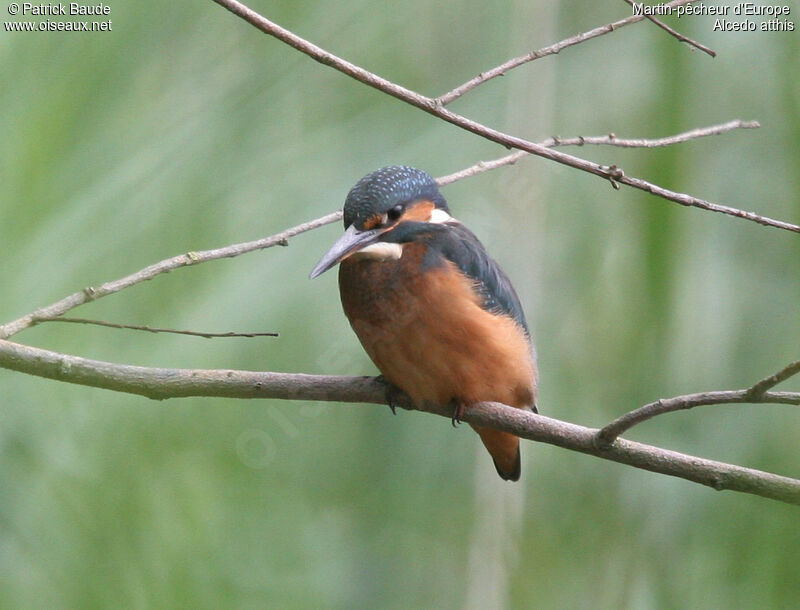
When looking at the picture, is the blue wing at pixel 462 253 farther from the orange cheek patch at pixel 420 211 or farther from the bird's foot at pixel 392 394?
the bird's foot at pixel 392 394

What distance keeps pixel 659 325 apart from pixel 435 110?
2.48 feet

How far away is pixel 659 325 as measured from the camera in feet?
7.00

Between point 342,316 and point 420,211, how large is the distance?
417mm

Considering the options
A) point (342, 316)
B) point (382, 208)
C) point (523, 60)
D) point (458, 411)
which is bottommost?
point (458, 411)

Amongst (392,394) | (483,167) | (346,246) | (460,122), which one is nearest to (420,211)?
(483,167)

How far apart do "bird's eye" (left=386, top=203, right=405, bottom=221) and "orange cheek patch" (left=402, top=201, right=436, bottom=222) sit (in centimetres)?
4

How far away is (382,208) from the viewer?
7.58ft

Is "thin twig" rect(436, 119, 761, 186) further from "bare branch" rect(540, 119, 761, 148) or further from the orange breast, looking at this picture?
the orange breast

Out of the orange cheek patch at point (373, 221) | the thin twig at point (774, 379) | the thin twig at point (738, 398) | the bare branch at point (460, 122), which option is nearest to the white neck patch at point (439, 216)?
the orange cheek patch at point (373, 221)

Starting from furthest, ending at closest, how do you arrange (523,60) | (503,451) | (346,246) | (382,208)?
(503,451)
(382,208)
(346,246)
(523,60)

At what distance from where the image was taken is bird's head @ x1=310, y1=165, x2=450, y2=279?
7.43 ft

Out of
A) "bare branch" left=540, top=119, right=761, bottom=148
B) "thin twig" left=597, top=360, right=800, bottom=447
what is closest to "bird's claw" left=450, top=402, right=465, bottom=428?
"bare branch" left=540, top=119, right=761, bottom=148

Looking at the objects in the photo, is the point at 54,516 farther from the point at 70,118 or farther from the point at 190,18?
the point at 190,18

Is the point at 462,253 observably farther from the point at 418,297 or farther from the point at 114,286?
the point at 114,286
